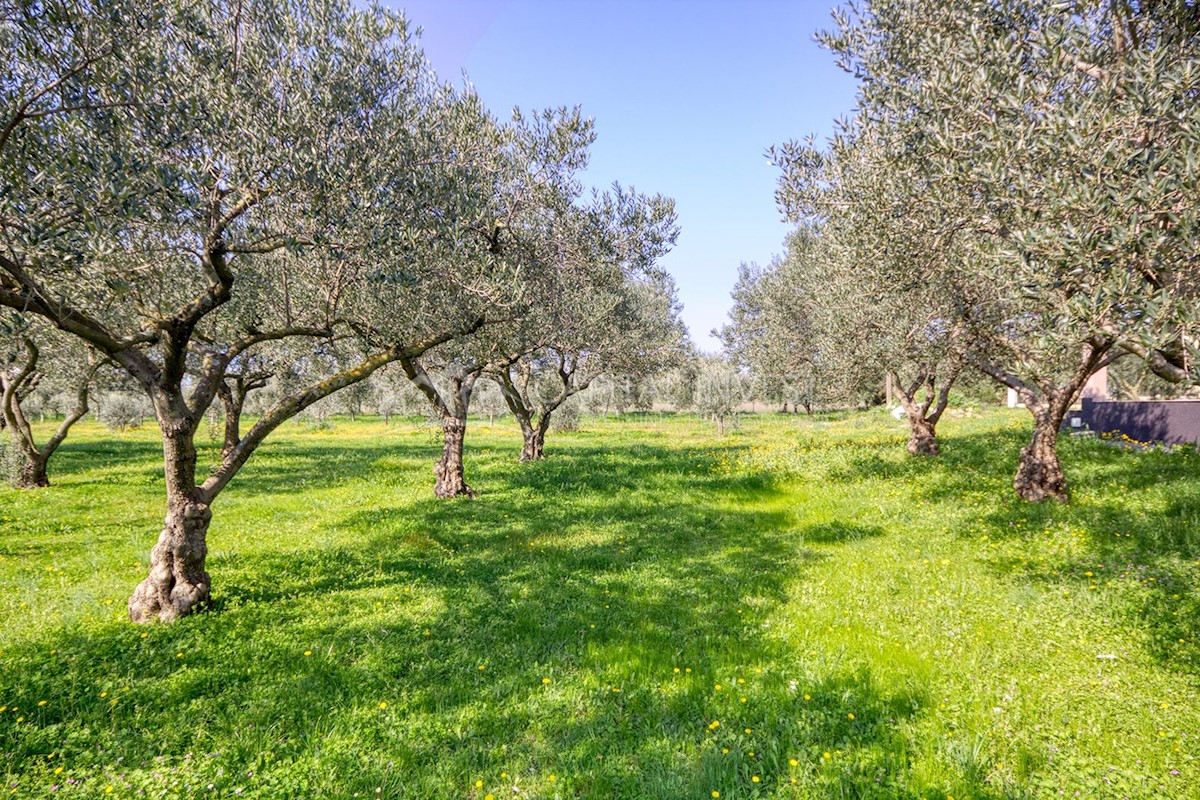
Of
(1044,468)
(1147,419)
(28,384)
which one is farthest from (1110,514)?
(28,384)

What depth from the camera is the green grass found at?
222 inches

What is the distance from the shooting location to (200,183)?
804cm

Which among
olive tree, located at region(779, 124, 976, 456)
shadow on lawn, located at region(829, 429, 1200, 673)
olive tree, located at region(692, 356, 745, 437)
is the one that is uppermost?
olive tree, located at region(779, 124, 976, 456)

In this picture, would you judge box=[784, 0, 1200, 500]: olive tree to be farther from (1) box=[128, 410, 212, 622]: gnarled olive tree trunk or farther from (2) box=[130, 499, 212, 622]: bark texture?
(2) box=[130, 499, 212, 622]: bark texture

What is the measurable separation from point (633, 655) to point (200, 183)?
9788 mm

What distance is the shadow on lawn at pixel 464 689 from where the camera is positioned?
5656 mm

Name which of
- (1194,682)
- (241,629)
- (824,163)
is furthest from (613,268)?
(1194,682)

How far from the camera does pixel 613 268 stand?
19141mm

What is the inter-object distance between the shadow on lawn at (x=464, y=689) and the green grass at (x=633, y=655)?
4cm

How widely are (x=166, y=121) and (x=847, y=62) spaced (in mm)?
12334

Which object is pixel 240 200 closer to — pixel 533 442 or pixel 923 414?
pixel 533 442

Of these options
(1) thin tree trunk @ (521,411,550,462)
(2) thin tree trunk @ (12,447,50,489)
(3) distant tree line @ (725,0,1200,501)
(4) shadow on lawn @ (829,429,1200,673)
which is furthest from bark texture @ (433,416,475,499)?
(2) thin tree trunk @ (12,447,50,489)

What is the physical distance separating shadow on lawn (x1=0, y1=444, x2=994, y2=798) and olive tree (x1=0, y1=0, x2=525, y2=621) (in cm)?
218

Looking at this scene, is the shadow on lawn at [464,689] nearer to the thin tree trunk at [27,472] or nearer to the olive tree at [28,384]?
the olive tree at [28,384]
